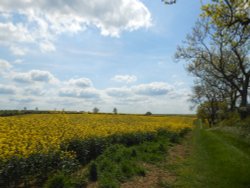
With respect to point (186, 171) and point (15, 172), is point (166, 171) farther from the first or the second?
point (15, 172)

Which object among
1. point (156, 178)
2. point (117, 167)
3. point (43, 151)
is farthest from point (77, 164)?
point (156, 178)

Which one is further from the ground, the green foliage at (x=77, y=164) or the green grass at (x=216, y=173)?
the green foliage at (x=77, y=164)

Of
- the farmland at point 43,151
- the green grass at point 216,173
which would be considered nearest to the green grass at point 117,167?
the farmland at point 43,151

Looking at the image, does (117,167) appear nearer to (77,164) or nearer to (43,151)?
(77,164)

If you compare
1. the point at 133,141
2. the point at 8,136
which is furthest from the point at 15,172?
the point at 133,141

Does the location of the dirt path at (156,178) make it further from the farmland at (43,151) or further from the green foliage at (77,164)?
the farmland at (43,151)

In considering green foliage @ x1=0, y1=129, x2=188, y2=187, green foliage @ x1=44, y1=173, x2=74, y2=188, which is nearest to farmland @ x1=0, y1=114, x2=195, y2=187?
green foliage @ x1=0, y1=129, x2=188, y2=187

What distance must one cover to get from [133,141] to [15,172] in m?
10.1

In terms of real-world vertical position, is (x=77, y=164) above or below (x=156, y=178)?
above

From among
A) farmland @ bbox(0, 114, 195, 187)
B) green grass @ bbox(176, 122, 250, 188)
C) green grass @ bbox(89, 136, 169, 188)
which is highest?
farmland @ bbox(0, 114, 195, 187)

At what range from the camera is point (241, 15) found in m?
12.2

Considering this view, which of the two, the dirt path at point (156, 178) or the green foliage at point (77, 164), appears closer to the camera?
the green foliage at point (77, 164)

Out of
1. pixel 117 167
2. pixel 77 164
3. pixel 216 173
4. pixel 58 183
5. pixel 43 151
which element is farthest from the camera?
pixel 216 173

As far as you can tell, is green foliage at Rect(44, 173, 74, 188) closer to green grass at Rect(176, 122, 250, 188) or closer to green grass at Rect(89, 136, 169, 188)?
green grass at Rect(89, 136, 169, 188)
